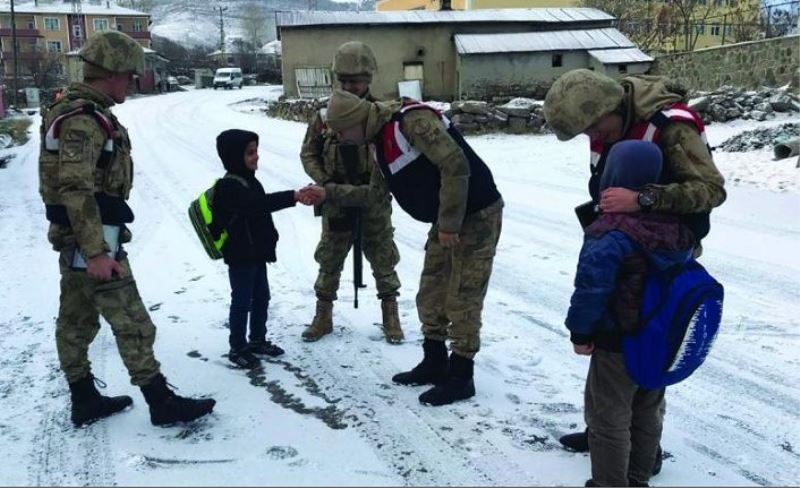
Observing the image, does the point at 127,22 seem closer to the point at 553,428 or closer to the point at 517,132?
the point at 517,132

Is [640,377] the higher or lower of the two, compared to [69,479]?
higher

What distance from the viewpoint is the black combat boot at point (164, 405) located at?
11.3ft

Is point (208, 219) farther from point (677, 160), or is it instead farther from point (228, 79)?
point (228, 79)

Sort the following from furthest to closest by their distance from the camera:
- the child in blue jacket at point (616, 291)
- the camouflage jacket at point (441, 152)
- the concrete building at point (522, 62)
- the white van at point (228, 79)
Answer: the white van at point (228, 79), the concrete building at point (522, 62), the camouflage jacket at point (441, 152), the child in blue jacket at point (616, 291)

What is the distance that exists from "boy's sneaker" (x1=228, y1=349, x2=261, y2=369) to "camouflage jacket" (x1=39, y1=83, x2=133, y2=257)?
1.36 meters

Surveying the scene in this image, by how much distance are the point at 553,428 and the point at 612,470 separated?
85cm

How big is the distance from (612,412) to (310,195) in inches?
91.9

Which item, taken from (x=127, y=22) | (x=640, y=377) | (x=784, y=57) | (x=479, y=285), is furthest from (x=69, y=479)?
(x=127, y=22)

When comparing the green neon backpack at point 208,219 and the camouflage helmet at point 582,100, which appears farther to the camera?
the green neon backpack at point 208,219

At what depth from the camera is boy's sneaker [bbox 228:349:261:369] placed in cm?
427

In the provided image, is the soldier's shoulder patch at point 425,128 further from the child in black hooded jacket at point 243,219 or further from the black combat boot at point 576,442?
the black combat boot at point 576,442

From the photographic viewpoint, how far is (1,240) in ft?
25.6

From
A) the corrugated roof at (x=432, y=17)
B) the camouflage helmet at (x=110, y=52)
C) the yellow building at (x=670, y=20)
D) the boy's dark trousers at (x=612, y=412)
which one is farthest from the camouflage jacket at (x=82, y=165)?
the yellow building at (x=670, y=20)

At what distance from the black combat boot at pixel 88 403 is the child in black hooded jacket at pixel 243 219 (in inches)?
34.6
